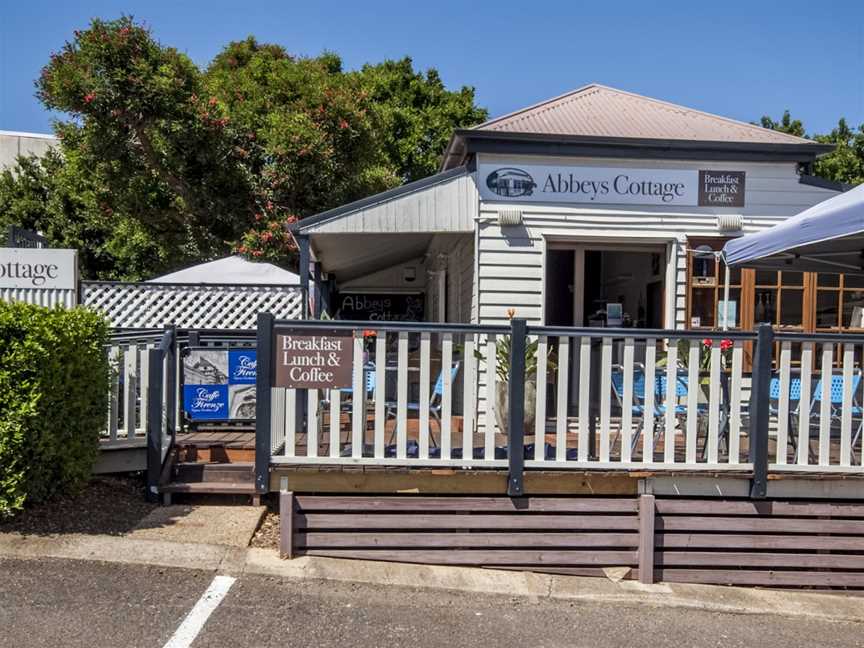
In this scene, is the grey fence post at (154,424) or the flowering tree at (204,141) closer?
the grey fence post at (154,424)

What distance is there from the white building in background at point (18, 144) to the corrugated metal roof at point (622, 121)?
21978mm

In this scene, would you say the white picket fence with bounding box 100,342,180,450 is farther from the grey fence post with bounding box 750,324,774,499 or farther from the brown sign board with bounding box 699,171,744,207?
the brown sign board with bounding box 699,171,744,207

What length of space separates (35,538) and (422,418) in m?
2.60

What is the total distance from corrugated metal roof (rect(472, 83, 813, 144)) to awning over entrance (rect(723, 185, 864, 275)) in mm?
1679

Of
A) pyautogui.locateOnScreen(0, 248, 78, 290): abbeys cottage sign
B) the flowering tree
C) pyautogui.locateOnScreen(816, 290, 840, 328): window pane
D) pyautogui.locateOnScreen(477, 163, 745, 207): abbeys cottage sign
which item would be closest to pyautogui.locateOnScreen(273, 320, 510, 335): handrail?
pyautogui.locateOnScreen(477, 163, 745, 207): abbeys cottage sign

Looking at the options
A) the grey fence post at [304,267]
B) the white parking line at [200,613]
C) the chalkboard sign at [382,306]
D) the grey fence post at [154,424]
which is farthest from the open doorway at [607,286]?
the chalkboard sign at [382,306]

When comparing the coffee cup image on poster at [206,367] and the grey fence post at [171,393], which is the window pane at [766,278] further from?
the grey fence post at [171,393]

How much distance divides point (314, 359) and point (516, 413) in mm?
1395

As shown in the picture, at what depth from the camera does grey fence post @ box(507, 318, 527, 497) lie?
198 inches

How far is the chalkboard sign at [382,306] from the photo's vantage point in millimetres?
19297

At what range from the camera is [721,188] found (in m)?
8.03

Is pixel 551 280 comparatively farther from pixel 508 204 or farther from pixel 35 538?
pixel 35 538

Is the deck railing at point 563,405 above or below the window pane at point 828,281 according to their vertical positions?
below

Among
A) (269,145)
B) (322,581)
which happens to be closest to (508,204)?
(322,581)
